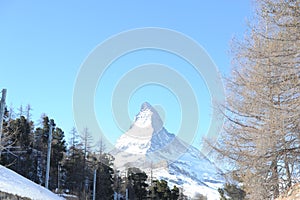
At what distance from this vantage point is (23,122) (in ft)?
92.1

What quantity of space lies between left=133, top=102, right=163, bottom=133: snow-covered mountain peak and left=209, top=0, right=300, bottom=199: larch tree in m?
7.75

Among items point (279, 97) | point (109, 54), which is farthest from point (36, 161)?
point (279, 97)

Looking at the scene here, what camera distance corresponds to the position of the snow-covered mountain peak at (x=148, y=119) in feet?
54.3

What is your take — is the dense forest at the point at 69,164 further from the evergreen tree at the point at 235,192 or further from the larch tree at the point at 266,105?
the larch tree at the point at 266,105

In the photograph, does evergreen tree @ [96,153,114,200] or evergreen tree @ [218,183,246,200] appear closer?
evergreen tree @ [218,183,246,200]

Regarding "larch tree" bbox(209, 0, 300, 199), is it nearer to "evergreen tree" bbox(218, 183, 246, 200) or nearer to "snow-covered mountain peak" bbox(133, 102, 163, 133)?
"evergreen tree" bbox(218, 183, 246, 200)

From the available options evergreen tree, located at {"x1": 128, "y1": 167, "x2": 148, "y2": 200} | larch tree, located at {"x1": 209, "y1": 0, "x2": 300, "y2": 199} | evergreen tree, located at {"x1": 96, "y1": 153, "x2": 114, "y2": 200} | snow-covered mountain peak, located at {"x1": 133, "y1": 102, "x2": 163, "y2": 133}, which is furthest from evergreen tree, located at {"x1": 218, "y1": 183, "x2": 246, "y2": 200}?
evergreen tree, located at {"x1": 128, "y1": 167, "x2": 148, "y2": 200}

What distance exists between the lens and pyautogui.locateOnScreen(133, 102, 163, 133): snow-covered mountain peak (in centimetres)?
1656

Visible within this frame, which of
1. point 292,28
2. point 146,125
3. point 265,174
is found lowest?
point 265,174

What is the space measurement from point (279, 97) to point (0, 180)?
21.5 feet

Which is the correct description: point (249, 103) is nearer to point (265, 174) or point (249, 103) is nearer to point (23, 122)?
point (265, 174)

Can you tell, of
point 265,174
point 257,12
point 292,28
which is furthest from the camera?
point 265,174

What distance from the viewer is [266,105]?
6574 millimetres

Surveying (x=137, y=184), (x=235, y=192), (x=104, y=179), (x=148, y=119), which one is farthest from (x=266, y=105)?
(x=137, y=184)
